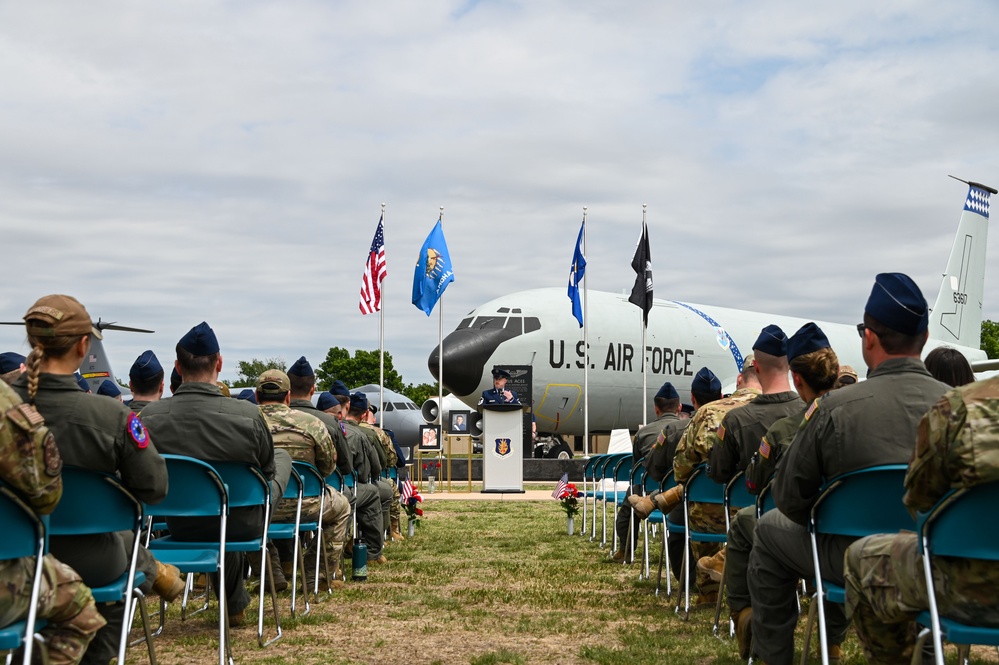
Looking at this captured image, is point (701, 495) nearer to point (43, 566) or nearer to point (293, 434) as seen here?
point (293, 434)

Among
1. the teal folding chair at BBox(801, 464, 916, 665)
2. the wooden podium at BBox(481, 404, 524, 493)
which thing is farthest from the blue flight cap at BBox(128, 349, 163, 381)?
the wooden podium at BBox(481, 404, 524, 493)

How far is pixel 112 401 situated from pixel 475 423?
61.5ft

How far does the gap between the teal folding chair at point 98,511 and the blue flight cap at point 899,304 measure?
2.92 metres

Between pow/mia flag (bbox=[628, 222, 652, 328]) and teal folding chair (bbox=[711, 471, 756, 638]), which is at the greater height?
pow/mia flag (bbox=[628, 222, 652, 328])

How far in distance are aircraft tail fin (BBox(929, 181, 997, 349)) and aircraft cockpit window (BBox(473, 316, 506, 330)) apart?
54.9 ft

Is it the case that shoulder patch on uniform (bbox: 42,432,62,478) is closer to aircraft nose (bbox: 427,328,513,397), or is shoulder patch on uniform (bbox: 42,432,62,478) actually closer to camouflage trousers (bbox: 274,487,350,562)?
camouflage trousers (bbox: 274,487,350,562)

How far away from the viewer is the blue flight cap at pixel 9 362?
748 cm

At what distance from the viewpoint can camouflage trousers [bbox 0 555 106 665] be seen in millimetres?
3092

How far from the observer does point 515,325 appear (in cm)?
2417

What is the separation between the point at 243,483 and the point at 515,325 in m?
18.8

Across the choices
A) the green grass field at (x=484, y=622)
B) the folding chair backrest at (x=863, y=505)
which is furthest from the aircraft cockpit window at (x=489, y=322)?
the folding chair backrest at (x=863, y=505)

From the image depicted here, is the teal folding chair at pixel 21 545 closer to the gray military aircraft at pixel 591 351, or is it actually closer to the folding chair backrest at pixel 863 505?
the folding chair backrest at pixel 863 505

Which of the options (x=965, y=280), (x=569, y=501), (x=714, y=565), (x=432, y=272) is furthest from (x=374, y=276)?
(x=965, y=280)

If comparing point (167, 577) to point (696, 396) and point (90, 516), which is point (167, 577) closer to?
point (90, 516)
